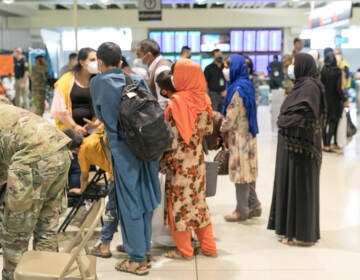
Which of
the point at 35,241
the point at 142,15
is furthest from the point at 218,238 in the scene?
the point at 142,15

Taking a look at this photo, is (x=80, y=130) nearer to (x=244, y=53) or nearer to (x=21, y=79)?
(x=21, y=79)

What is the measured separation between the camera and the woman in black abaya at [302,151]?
370cm

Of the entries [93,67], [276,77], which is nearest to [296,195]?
[93,67]

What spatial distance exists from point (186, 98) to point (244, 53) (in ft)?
34.0

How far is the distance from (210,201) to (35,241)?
2.88m

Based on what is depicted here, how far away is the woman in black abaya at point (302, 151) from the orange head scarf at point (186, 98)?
0.75 meters

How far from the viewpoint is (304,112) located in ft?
12.1

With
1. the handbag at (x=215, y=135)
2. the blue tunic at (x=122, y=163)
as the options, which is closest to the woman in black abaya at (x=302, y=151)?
the handbag at (x=215, y=135)

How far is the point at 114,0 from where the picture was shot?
1211cm

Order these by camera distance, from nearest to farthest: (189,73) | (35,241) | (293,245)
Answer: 1. (35,241)
2. (189,73)
3. (293,245)

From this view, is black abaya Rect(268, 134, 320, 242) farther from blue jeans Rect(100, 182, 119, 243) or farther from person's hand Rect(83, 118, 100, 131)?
person's hand Rect(83, 118, 100, 131)

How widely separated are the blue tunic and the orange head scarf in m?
0.29

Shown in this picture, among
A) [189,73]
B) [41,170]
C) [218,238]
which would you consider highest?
[189,73]

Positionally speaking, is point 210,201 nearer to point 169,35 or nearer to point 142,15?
point 142,15
